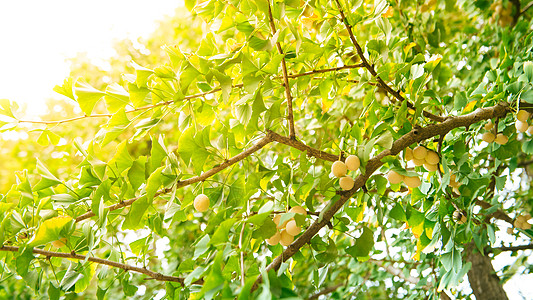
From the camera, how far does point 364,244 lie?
3.24 ft

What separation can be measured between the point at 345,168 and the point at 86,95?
0.62 m

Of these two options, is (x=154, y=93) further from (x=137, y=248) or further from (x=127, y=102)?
(x=137, y=248)

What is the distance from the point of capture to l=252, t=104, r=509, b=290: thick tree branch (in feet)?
2.89

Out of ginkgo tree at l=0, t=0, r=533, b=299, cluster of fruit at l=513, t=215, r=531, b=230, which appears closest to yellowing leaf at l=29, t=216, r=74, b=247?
ginkgo tree at l=0, t=0, r=533, b=299

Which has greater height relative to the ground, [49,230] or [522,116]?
[522,116]

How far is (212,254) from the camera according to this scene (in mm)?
780

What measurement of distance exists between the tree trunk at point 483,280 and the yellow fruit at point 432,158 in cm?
116

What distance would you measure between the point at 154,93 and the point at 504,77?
1011 mm

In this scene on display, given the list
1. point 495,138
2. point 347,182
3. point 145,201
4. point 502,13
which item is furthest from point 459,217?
point 502,13

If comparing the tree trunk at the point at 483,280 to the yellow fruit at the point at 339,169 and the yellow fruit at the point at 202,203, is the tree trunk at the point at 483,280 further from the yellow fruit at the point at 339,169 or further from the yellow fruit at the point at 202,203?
the yellow fruit at the point at 202,203

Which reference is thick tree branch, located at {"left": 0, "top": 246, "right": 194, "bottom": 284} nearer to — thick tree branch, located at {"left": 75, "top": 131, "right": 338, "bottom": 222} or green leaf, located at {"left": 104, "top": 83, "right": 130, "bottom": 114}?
thick tree branch, located at {"left": 75, "top": 131, "right": 338, "bottom": 222}

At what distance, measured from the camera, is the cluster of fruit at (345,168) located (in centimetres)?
88

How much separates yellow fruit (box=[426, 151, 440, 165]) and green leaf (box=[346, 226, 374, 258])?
0.80 feet

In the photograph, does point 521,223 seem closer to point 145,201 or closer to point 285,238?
point 285,238
